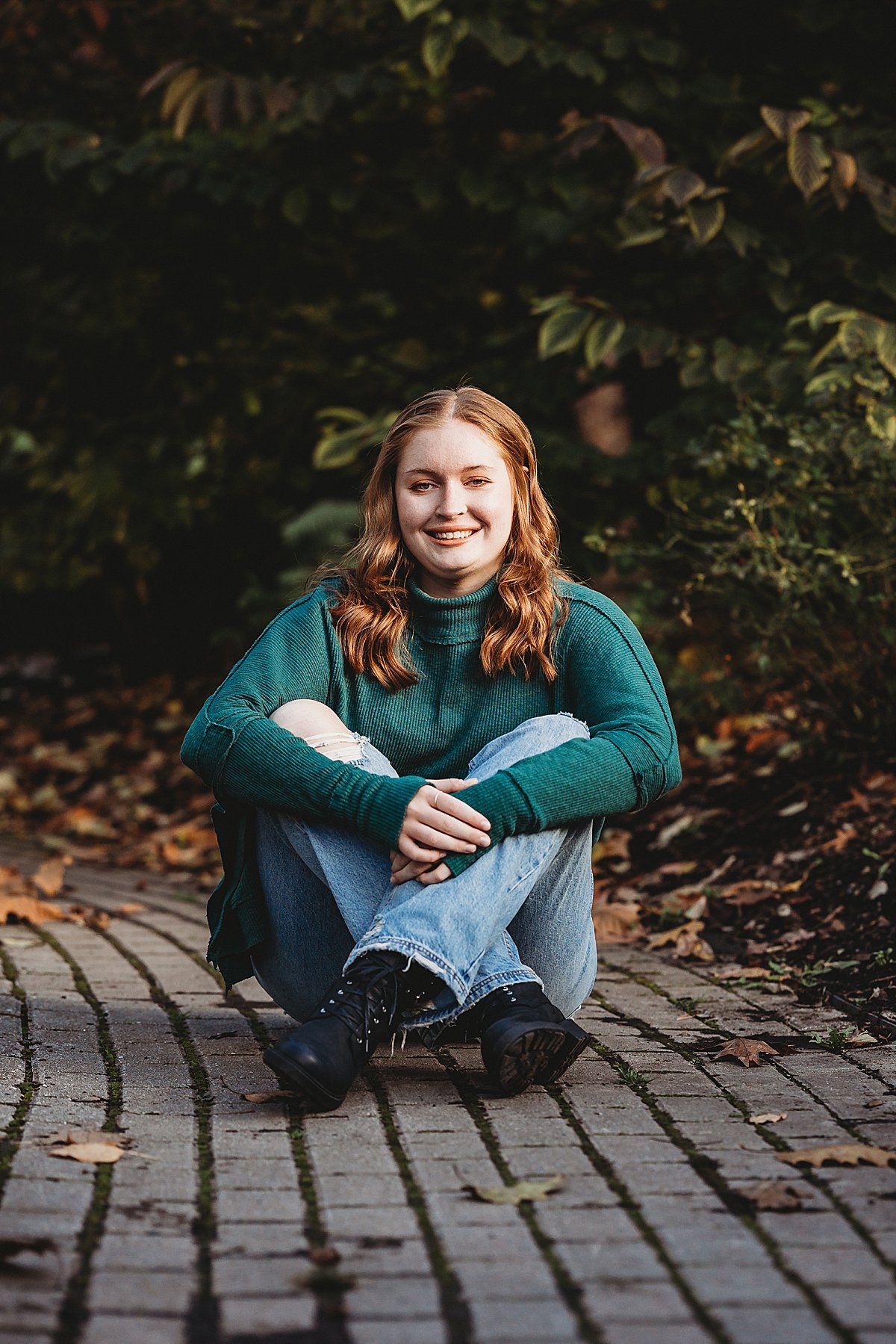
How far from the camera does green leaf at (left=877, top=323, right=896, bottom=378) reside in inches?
170

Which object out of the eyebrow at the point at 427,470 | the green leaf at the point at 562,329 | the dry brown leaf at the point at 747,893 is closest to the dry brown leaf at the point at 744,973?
the dry brown leaf at the point at 747,893

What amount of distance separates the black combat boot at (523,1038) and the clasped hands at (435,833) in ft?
0.94

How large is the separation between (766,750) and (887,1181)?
3.78m

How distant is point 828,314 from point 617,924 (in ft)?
6.56

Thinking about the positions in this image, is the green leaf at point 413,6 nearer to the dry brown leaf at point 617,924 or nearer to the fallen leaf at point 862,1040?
the dry brown leaf at point 617,924

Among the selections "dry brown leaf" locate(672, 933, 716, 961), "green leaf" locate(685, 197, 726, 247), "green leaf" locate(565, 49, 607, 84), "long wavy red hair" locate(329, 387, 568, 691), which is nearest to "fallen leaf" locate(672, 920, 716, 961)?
"dry brown leaf" locate(672, 933, 716, 961)

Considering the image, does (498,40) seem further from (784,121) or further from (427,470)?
(427,470)

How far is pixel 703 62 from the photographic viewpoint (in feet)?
17.6

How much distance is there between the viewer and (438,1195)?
2.43m

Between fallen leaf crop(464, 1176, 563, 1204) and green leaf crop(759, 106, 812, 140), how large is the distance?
312 centimetres

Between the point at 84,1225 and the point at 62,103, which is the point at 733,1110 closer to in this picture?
the point at 84,1225

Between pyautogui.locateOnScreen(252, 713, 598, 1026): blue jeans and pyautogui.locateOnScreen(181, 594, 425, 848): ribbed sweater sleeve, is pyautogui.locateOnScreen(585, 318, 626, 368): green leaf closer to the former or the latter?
pyautogui.locateOnScreen(181, 594, 425, 848): ribbed sweater sleeve

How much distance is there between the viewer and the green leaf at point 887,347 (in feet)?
14.2

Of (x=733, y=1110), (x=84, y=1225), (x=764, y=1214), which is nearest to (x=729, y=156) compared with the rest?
(x=733, y=1110)
